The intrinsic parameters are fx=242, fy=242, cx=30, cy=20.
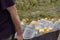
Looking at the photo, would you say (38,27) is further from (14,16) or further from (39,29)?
(14,16)

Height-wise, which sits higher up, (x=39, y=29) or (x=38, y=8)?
(x=39, y=29)

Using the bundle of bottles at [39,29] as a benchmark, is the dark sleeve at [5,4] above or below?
above

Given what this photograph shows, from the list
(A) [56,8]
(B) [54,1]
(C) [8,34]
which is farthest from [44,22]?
(B) [54,1]

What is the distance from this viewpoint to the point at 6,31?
7.43ft

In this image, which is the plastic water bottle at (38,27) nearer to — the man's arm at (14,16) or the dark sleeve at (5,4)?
the man's arm at (14,16)

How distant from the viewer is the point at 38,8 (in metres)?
6.04

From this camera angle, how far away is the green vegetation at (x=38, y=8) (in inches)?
218

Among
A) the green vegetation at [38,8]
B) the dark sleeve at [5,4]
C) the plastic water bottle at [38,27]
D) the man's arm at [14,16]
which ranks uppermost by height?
the dark sleeve at [5,4]

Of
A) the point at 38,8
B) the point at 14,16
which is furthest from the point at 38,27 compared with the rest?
the point at 38,8

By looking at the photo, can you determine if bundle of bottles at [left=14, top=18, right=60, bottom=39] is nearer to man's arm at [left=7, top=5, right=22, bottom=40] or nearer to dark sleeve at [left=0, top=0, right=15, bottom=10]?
man's arm at [left=7, top=5, right=22, bottom=40]

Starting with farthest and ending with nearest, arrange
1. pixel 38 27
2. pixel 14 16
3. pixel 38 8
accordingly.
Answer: pixel 38 8 < pixel 38 27 < pixel 14 16

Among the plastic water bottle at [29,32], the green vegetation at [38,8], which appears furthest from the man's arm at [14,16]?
the green vegetation at [38,8]

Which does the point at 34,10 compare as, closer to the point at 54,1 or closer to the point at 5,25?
the point at 54,1

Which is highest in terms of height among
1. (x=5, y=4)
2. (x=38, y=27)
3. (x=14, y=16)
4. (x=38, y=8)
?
(x=5, y=4)
